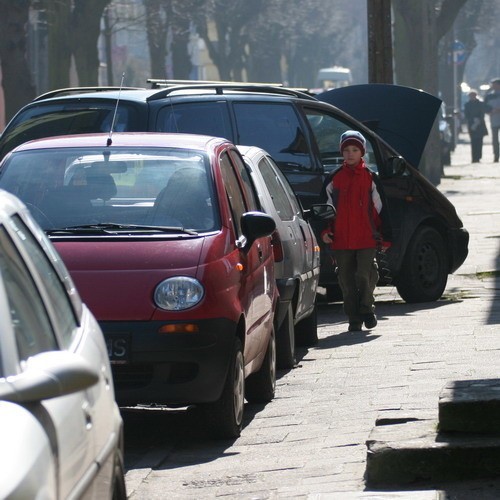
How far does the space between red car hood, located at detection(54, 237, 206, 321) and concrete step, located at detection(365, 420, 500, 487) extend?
153cm

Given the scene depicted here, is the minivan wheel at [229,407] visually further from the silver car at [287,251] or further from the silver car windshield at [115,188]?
the silver car at [287,251]

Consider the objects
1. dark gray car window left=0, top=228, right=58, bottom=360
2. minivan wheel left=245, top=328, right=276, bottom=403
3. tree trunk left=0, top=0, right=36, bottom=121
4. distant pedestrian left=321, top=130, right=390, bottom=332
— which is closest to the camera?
dark gray car window left=0, top=228, right=58, bottom=360

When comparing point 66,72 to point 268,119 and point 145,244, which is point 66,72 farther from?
point 145,244

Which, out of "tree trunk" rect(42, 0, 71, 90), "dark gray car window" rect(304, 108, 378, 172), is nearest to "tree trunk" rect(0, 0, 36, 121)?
"tree trunk" rect(42, 0, 71, 90)

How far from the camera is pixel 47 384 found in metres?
3.36

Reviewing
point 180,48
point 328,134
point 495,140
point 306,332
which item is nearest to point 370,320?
point 306,332

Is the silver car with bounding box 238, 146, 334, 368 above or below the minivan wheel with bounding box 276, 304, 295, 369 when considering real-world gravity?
above

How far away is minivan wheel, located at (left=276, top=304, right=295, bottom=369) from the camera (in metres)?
10.1

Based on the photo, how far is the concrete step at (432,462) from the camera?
625 cm

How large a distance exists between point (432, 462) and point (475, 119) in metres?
38.4

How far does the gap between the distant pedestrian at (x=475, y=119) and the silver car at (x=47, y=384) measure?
39.6m

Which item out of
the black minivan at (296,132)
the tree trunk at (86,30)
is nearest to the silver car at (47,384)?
the black minivan at (296,132)

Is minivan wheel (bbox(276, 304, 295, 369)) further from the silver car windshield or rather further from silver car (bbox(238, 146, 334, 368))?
the silver car windshield

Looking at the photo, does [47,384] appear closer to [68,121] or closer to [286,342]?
[286,342]
